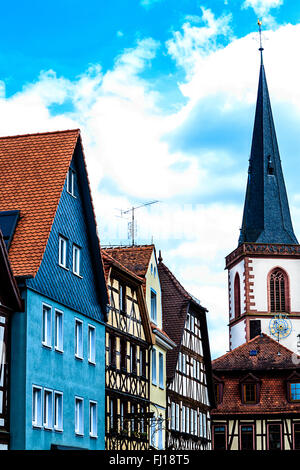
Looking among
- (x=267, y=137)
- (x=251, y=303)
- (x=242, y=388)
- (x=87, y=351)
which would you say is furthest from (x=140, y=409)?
(x=267, y=137)

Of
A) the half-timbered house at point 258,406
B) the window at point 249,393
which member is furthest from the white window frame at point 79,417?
the window at point 249,393

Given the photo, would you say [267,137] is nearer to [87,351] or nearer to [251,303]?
[251,303]

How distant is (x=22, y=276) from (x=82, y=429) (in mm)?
6425

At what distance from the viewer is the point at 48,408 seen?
2908cm

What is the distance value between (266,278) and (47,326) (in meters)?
64.3

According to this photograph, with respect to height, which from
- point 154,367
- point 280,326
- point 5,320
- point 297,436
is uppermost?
point 280,326

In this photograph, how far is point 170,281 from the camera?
162 ft

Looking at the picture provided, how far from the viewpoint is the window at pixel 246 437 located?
62.4 metres

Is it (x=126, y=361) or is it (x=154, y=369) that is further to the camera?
(x=154, y=369)

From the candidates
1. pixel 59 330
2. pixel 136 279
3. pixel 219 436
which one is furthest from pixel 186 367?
pixel 59 330

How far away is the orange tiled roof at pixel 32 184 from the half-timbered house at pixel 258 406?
33193mm

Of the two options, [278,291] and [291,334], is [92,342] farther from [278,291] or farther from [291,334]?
[278,291]

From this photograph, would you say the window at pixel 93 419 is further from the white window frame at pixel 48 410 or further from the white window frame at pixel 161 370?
the white window frame at pixel 161 370

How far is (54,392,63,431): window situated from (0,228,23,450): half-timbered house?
286 cm
